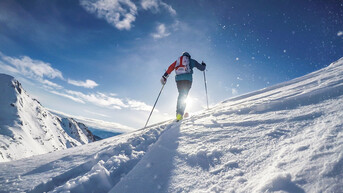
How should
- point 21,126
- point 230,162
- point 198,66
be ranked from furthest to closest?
point 21,126 → point 198,66 → point 230,162

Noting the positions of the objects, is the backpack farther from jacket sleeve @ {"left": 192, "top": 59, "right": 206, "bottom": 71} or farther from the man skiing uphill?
jacket sleeve @ {"left": 192, "top": 59, "right": 206, "bottom": 71}

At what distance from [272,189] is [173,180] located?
0.94 metres

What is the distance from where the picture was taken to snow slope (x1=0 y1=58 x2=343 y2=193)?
1.35 m

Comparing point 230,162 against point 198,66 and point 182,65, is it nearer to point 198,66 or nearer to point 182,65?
point 182,65

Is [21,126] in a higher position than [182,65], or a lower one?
lower

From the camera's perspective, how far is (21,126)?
1447 inches

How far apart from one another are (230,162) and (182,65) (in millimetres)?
5557

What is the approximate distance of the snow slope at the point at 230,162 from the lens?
1346mm

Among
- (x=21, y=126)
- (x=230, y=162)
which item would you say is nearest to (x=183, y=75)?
(x=230, y=162)

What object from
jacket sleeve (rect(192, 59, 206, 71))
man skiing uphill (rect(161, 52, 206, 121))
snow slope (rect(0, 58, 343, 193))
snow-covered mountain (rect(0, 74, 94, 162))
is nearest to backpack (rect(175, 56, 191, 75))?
man skiing uphill (rect(161, 52, 206, 121))

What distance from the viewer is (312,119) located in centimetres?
218

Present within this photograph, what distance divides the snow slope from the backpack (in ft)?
13.6

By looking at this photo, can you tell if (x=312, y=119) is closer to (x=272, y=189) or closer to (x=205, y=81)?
(x=272, y=189)

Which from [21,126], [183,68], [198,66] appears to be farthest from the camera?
[21,126]
